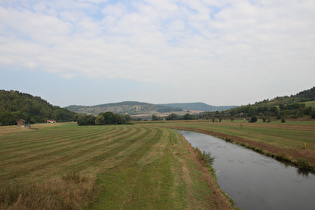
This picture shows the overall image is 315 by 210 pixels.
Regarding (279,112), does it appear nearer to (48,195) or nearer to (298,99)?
(298,99)

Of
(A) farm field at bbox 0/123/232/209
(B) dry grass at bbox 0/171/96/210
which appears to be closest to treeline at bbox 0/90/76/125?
(A) farm field at bbox 0/123/232/209

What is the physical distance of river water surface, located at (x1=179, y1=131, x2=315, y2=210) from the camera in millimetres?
12750

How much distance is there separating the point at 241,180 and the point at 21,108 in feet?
550

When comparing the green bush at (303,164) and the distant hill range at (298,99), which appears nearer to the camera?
the green bush at (303,164)

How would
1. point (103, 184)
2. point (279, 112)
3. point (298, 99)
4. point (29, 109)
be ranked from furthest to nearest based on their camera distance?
point (298, 99)
point (29, 109)
point (279, 112)
point (103, 184)

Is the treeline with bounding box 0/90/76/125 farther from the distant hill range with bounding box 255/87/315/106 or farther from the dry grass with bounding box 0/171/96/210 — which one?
the distant hill range with bounding box 255/87/315/106

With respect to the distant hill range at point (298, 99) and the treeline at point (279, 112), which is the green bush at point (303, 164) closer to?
the treeline at point (279, 112)

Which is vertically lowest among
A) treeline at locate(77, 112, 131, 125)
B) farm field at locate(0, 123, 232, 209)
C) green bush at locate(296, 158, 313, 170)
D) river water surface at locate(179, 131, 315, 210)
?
river water surface at locate(179, 131, 315, 210)

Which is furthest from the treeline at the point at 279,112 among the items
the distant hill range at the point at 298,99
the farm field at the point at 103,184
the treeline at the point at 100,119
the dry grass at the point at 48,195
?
the dry grass at the point at 48,195

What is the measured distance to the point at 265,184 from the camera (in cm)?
1620

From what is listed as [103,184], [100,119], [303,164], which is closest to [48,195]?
[103,184]

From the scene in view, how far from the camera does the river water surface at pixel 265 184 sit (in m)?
12.8

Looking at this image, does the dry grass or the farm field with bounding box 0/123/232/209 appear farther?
the farm field with bounding box 0/123/232/209

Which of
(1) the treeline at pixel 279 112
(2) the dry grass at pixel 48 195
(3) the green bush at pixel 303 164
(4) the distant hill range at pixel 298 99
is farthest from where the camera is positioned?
(4) the distant hill range at pixel 298 99
